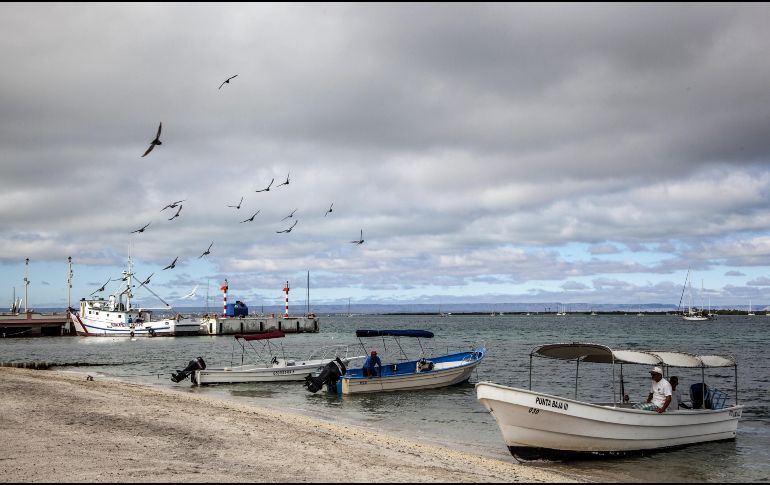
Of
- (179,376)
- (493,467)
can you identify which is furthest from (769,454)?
(179,376)

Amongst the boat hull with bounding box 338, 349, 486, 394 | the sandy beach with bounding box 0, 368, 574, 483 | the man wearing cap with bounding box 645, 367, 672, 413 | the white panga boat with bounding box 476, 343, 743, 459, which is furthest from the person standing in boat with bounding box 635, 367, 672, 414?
the boat hull with bounding box 338, 349, 486, 394

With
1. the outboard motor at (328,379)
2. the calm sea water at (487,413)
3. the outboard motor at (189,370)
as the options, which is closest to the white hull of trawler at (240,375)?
the outboard motor at (189,370)

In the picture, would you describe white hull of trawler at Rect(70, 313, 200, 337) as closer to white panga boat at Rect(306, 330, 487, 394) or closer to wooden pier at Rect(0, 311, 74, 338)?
wooden pier at Rect(0, 311, 74, 338)

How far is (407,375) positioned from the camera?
30.5 m

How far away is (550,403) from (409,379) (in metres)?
15.2

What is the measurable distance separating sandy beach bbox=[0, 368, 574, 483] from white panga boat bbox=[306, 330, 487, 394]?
7517 millimetres

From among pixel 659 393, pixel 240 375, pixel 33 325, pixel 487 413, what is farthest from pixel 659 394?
pixel 33 325

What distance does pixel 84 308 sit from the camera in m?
87.9

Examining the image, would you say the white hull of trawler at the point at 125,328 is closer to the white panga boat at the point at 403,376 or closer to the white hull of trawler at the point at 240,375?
the white hull of trawler at the point at 240,375

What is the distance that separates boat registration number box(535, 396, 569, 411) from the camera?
15.8 metres

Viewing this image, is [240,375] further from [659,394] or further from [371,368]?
[659,394]

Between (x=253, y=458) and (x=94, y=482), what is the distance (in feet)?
11.8

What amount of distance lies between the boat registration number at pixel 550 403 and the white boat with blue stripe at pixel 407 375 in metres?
14.1

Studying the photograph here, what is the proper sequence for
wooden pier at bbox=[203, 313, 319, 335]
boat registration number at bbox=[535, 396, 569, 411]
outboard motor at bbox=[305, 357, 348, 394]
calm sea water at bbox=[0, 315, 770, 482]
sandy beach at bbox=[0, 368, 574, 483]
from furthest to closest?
wooden pier at bbox=[203, 313, 319, 335], outboard motor at bbox=[305, 357, 348, 394], calm sea water at bbox=[0, 315, 770, 482], boat registration number at bbox=[535, 396, 569, 411], sandy beach at bbox=[0, 368, 574, 483]
